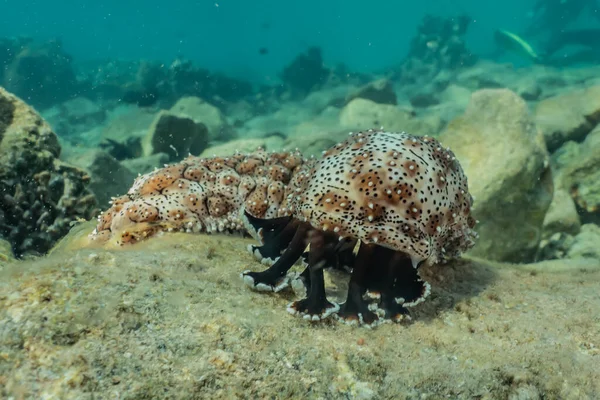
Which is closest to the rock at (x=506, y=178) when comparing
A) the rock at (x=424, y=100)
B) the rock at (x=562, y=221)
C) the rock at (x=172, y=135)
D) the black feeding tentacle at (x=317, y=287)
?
the rock at (x=562, y=221)

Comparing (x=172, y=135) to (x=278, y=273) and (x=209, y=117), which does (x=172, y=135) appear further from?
(x=278, y=273)

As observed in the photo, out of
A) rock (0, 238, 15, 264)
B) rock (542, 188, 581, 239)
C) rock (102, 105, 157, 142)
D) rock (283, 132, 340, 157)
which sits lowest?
rock (102, 105, 157, 142)

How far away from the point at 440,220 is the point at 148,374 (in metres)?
2.21

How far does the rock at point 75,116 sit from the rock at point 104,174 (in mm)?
14103

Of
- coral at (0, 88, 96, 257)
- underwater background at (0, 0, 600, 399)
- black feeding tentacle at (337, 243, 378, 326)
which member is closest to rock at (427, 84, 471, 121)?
underwater background at (0, 0, 600, 399)

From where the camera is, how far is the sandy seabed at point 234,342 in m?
1.63

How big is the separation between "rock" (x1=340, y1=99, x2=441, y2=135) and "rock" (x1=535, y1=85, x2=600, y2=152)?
3625 millimetres

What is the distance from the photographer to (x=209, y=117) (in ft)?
59.6

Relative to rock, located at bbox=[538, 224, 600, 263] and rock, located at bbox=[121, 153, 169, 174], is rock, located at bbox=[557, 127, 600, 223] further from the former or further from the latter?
rock, located at bbox=[121, 153, 169, 174]

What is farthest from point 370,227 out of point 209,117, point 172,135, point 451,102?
point 451,102

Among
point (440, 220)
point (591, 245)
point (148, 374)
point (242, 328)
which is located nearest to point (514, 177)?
point (591, 245)

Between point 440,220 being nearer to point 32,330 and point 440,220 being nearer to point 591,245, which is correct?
point 32,330

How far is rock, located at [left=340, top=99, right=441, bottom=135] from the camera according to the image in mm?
14133

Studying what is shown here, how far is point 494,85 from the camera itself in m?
22.8
